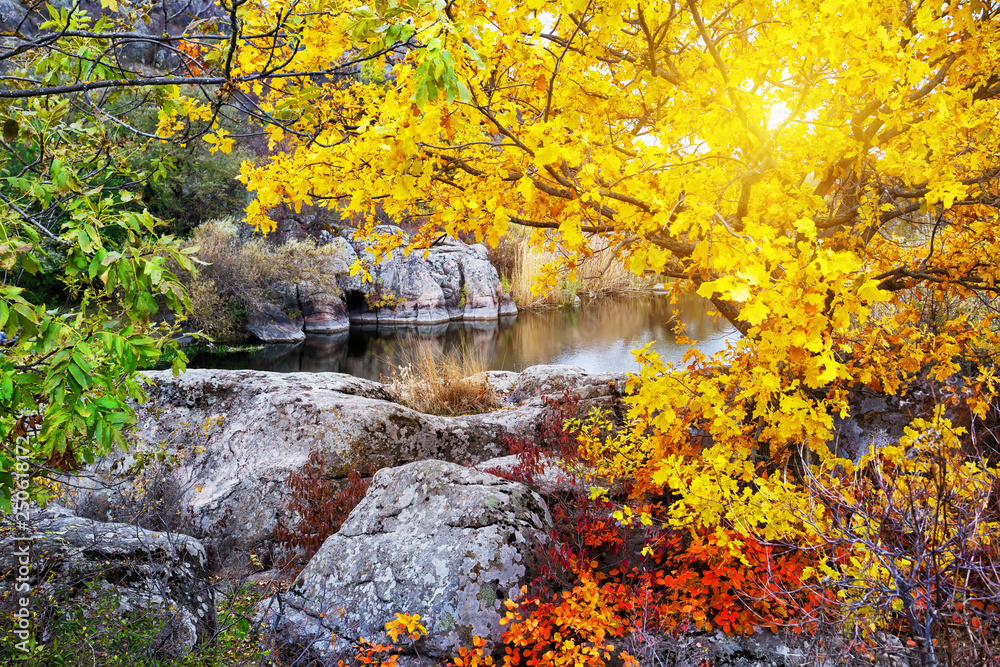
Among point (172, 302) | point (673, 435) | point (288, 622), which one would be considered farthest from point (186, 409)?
point (673, 435)

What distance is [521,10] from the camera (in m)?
2.26

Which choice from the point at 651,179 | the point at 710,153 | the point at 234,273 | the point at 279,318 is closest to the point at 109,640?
the point at 651,179

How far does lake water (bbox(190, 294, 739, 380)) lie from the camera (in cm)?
1203

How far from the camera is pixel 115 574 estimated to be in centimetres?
254

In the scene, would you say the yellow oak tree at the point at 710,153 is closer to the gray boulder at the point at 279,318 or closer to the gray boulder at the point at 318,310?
the gray boulder at the point at 279,318

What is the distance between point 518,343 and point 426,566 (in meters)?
11.5

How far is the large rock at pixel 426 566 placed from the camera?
8.87 feet

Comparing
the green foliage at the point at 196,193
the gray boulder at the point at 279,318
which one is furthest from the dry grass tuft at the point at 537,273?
the green foliage at the point at 196,193

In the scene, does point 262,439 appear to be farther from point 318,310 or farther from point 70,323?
point 318,310

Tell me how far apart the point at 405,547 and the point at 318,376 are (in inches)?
133

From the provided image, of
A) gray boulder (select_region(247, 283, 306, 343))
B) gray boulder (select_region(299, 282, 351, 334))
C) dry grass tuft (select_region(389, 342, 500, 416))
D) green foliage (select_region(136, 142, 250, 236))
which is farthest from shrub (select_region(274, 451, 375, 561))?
green foliage (select_region(136, 142, 250, 236))

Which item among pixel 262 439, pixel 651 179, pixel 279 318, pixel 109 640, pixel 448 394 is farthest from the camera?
pixel 279 318

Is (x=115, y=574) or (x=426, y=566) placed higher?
(x=115, y=574)

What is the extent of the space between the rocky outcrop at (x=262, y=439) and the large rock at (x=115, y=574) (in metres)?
1.24
